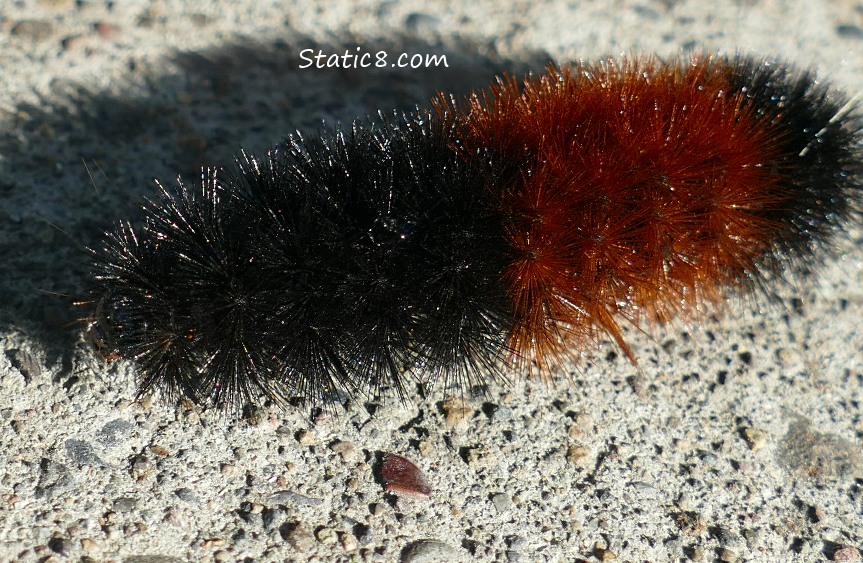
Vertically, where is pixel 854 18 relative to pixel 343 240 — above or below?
above

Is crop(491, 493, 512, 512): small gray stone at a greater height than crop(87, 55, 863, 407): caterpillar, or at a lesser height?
lesser

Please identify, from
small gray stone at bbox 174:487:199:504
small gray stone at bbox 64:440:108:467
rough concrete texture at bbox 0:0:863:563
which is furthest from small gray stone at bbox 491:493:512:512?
small gray stone at bbox 64:440:108:467

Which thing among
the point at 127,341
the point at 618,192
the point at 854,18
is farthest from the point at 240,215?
the point at 854,18

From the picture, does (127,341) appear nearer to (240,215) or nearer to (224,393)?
(224,393)

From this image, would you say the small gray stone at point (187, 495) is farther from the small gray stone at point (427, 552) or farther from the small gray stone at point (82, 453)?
the small gray stone at point (427, 552)

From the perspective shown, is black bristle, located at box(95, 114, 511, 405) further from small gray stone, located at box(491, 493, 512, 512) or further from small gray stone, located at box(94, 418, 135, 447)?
small gray stone, located at box(491, 493, 512, 512)

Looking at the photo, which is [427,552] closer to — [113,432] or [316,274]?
[316,274]
